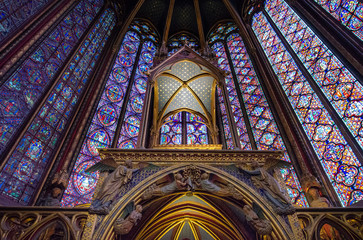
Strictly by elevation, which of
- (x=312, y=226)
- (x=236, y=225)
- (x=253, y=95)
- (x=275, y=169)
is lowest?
(x=312, y=226)

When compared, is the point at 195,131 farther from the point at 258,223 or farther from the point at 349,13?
the point at 258,223

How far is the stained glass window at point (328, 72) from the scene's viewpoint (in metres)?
6.54

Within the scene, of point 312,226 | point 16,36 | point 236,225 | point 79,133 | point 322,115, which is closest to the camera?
point 312,226

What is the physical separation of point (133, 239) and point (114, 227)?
4.28 feet

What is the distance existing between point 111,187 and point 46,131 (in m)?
4.40

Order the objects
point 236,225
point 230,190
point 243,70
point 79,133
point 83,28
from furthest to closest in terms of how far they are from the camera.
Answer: point 243,70
point 83,28
point 79,133
point 236,225
point 230,190

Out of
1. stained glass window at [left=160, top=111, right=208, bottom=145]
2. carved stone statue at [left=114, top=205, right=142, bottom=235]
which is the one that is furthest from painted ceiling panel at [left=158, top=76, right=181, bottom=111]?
carved stone statue at [left=114, top=205, right=142, bottom=235]

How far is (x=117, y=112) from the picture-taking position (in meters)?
10.2

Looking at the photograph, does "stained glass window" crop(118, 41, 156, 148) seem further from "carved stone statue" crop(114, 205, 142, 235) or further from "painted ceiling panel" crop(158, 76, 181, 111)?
"carved stone statue" crop(114, 205, 142, 235)

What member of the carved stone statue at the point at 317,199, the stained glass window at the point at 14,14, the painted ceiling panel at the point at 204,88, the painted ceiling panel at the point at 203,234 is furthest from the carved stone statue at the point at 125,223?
the painted ceiling panel at the point at 204,88

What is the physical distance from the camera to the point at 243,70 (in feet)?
38.8

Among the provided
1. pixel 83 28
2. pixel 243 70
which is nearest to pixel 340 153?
pixel 243 70

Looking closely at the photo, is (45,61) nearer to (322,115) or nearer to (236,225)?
(236,225)

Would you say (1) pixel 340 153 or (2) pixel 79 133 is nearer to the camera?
(1) pixel 340 153
